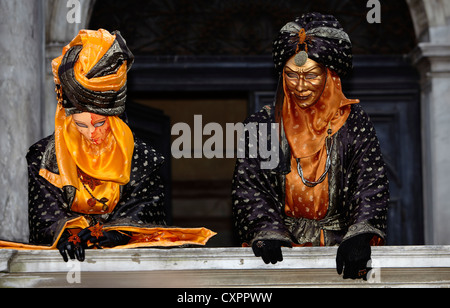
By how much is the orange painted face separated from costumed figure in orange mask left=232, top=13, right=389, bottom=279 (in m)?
0.79

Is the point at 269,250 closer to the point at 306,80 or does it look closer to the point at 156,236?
the point at 156,236

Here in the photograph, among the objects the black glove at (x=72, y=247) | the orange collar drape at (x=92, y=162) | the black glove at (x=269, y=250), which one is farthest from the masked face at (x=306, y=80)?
the black glove at (x=72, y=247)

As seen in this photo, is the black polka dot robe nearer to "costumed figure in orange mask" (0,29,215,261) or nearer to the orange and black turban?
"costumed figure in orange mask" (0,29,215,261)

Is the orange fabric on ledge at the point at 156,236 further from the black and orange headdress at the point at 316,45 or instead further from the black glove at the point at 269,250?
the black and orange headdress at the point at 316,45

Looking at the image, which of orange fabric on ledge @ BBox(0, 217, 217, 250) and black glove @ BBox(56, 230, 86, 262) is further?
orange fabric on ledge @ BBox(0, 217, 217, 250)

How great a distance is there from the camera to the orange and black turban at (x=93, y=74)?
5.16 metres

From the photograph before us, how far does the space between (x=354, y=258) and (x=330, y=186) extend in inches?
24.9

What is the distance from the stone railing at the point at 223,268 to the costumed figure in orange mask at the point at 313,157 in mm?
275

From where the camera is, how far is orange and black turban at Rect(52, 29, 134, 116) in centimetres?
516

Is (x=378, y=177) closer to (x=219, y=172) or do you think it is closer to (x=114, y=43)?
(x=114, y=43)

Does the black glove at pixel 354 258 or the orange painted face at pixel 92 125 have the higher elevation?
the orange painted face at pixel 92 125

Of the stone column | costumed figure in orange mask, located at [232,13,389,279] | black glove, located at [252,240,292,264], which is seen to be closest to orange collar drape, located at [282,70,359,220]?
costumed figure in orange mask, located at [232,13,389,279]
